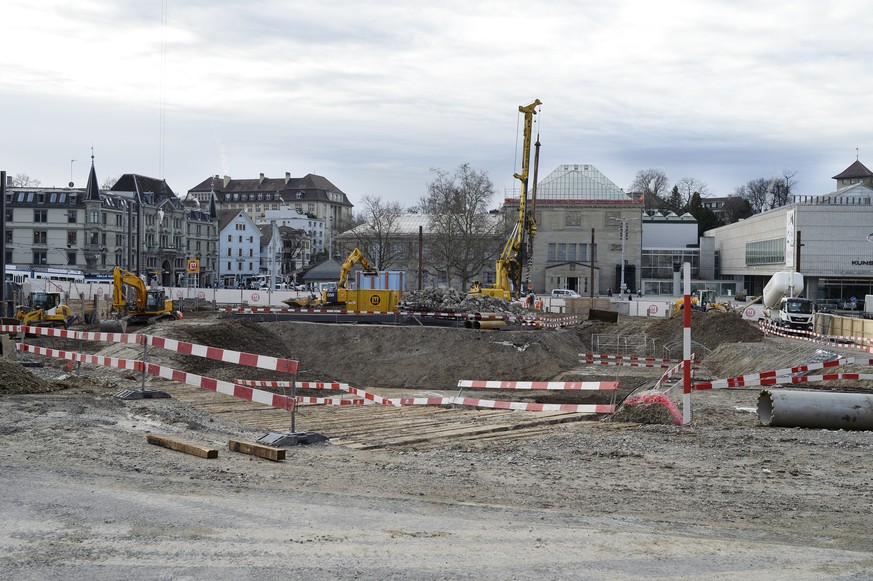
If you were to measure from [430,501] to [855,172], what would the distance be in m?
137

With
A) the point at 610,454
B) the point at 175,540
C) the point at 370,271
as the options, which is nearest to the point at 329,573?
the point at 175,540

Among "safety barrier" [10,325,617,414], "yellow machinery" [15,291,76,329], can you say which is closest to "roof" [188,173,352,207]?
"yellow machinery" [15,291,76,329]

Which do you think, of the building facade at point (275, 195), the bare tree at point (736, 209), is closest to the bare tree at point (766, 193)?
the bare tree at point (736, 209)

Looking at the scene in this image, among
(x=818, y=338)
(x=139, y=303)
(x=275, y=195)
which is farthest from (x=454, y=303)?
(x=275, y=195)

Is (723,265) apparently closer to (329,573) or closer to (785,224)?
(785,224)

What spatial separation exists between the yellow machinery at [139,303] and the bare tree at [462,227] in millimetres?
48727

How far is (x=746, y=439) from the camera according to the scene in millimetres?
12008

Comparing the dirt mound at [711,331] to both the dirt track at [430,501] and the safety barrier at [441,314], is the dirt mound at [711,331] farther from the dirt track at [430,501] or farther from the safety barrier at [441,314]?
the dirt track at [430,501]

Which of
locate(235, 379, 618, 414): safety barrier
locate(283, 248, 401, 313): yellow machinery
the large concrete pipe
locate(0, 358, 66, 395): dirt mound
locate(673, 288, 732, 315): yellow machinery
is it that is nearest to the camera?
the large concrete pipe

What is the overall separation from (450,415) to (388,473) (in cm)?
709

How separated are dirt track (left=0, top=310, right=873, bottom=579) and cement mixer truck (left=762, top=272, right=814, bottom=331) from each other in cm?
2977

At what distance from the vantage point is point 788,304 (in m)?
42.8

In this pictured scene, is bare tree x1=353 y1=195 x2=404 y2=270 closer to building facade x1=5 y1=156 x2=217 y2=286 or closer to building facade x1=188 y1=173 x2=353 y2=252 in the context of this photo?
building facade x1=5 y1=156 x2=217 y2=286

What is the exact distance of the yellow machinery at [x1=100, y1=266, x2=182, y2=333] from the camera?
117ft
